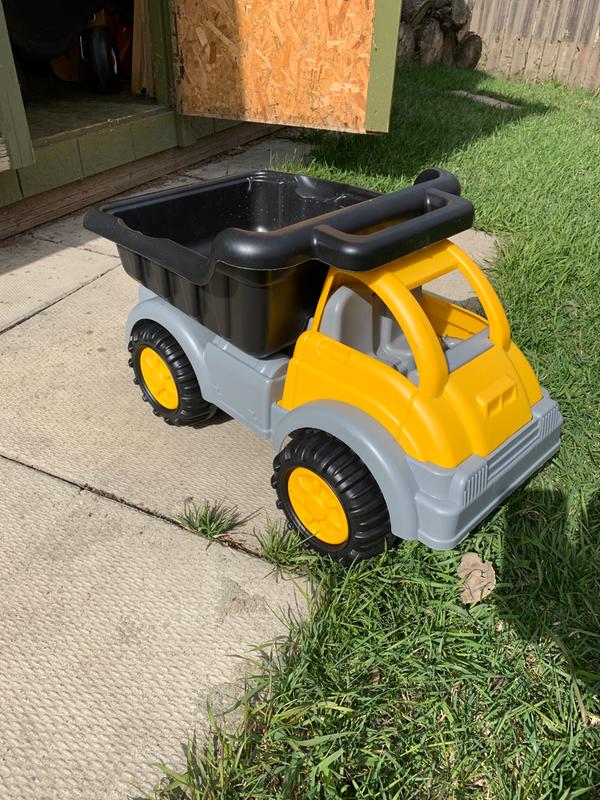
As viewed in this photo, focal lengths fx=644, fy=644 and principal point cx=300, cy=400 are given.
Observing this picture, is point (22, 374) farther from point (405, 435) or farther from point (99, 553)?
point (405, 435)

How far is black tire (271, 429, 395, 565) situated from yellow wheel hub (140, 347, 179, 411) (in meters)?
0.56

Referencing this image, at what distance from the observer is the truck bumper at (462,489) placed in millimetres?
1335

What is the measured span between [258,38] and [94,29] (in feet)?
4.73

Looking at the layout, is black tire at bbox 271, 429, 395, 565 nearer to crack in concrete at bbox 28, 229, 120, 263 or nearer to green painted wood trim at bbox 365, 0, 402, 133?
crack in concrete at bbox 28, 229, 120, 263

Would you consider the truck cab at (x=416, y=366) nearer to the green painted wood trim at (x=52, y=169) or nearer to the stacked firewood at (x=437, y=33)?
the green painted wood trim at (x=52, y=169)

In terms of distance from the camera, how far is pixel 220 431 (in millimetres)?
2029

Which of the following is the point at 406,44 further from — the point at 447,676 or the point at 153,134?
the point at 447,676

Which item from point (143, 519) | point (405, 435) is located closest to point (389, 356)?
point (405, 435)

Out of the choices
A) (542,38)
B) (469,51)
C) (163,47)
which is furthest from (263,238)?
(542,38)

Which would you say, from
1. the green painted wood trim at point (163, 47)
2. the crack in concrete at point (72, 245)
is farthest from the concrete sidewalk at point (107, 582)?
the green painted wood trim at point (163, 47)

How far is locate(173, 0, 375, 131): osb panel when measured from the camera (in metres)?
3.46

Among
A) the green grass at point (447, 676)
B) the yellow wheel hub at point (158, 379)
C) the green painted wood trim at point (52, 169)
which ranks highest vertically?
the green painted wood trim at point (52, 169)

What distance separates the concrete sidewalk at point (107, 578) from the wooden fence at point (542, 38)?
8.46 metres

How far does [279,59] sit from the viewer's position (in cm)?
369
